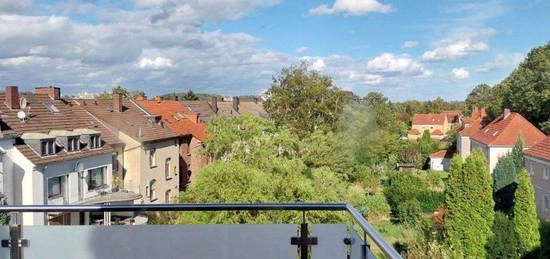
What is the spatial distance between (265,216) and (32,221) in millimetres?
5957

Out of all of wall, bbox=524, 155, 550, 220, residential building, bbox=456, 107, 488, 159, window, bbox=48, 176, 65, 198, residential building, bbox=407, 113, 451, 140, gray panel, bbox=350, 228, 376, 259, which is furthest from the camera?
residential building, bbox=407, 113, 451, 140

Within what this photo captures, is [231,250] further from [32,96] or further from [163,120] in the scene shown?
[163,120]

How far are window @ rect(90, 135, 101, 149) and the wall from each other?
70.8 ft

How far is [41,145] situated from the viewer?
664 inches

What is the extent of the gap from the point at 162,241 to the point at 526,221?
17.0 meters

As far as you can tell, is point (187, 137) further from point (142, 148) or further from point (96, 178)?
point (96, 178)

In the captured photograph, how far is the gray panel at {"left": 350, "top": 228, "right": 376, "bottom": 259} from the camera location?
2653 mm

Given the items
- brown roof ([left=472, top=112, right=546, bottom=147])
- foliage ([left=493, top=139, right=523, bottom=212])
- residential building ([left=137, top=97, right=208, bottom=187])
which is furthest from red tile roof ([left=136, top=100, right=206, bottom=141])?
brown roof ([left=472, top=112, right=546, bottom=147])

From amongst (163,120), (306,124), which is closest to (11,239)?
(306,124)

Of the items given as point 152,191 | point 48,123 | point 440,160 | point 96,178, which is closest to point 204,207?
point 96,178

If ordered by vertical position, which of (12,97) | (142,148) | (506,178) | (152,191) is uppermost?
(12,97)

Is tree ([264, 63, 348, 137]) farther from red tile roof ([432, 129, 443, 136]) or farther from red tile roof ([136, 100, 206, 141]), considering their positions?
red tile roof ([432, 129, 443, 136])

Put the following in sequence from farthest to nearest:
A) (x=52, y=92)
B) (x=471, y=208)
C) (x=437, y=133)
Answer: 1. (x=437, y=133)
2. (x=52, y=92)
3. (x=471, y=208)

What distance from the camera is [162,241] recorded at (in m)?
3.21
